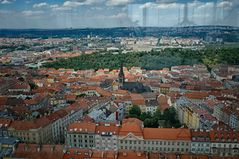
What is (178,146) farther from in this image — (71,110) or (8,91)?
(8,91)

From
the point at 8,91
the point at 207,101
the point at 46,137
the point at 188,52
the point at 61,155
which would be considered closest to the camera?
the point at 61,155

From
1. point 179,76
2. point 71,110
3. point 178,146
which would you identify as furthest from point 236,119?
point 179,76

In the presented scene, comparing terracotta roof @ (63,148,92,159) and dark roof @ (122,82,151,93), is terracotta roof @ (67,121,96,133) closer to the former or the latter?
terracotta roof @ (63,148,92,159)

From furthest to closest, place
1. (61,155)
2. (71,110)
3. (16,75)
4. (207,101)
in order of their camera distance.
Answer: (16,75)
(207,101)
(71,110)
(61,155)

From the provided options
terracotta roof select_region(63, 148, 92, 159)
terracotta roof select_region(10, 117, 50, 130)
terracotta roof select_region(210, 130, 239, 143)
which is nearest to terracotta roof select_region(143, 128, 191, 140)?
terracotta roof select_region(210, 130, 239, 143)

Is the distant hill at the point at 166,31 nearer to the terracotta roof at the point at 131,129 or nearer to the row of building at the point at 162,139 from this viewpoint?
the row of building at the point at 162,139

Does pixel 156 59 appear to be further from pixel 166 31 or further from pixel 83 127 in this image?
pixel 83 127

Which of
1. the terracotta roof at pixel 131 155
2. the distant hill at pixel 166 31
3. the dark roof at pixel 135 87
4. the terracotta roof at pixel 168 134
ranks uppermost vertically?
the distant hill at pixel 166 31

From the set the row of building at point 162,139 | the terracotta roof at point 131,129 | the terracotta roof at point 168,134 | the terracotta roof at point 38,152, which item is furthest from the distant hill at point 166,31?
the terracotta roof at point 38,152

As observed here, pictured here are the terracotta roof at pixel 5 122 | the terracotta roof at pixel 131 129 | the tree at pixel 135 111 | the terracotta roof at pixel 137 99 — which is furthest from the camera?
the terracotta roof at pixel 137 99
